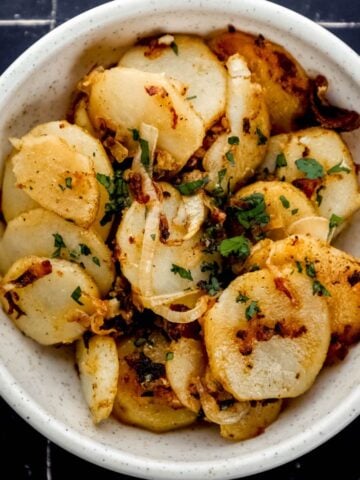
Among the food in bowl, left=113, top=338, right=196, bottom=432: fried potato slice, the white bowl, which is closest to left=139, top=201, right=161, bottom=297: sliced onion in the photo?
the food in bowl

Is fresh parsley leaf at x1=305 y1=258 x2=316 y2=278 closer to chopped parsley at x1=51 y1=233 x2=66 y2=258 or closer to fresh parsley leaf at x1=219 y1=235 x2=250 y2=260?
fresh parsley leaf at x1=219 y1=235 x2=250 y2=260

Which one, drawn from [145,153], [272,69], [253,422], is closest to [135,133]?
[145,153]

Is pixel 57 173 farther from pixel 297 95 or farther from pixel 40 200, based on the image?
pixel 297 95

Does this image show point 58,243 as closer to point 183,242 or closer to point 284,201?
point 183,242

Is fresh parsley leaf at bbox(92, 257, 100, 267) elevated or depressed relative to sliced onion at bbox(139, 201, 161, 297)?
depressed

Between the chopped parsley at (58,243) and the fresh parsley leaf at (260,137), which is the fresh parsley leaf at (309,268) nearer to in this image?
the fresh parsley leaf at (260,137)

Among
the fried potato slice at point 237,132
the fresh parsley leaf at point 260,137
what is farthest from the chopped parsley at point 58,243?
the fresh parsley leaf at point 260,137

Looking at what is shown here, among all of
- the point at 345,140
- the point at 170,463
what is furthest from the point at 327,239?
the point at 170,463
